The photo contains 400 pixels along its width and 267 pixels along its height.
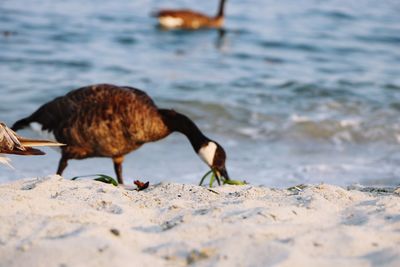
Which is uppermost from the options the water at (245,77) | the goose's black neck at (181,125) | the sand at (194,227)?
the sand at (194,227)

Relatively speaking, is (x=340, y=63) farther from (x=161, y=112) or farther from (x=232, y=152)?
(x=161, y=112)

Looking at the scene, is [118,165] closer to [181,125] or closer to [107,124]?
[107,124]

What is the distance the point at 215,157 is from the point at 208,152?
0.13 m

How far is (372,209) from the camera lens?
436 cm

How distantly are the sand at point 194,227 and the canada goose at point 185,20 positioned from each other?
1406 cm

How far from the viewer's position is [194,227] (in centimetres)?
385

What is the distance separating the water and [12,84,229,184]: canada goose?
1.91 ft

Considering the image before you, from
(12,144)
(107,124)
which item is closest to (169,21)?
(107,124)

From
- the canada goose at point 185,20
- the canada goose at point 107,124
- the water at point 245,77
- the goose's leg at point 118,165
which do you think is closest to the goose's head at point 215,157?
the canada goose at point 107,124

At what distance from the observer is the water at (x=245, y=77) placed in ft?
28.1

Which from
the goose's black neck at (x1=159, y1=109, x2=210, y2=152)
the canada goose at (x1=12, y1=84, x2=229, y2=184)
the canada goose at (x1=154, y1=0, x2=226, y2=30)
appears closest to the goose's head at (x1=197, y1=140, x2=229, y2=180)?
the canada goose at (x1=12, y1=84, x2=229, y2=184)

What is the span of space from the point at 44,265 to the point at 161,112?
4295 mm

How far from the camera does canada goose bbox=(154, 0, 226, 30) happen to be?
61.4 ft

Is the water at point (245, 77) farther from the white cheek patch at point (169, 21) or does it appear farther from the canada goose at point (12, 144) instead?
the canada goose at point (12, 144)
